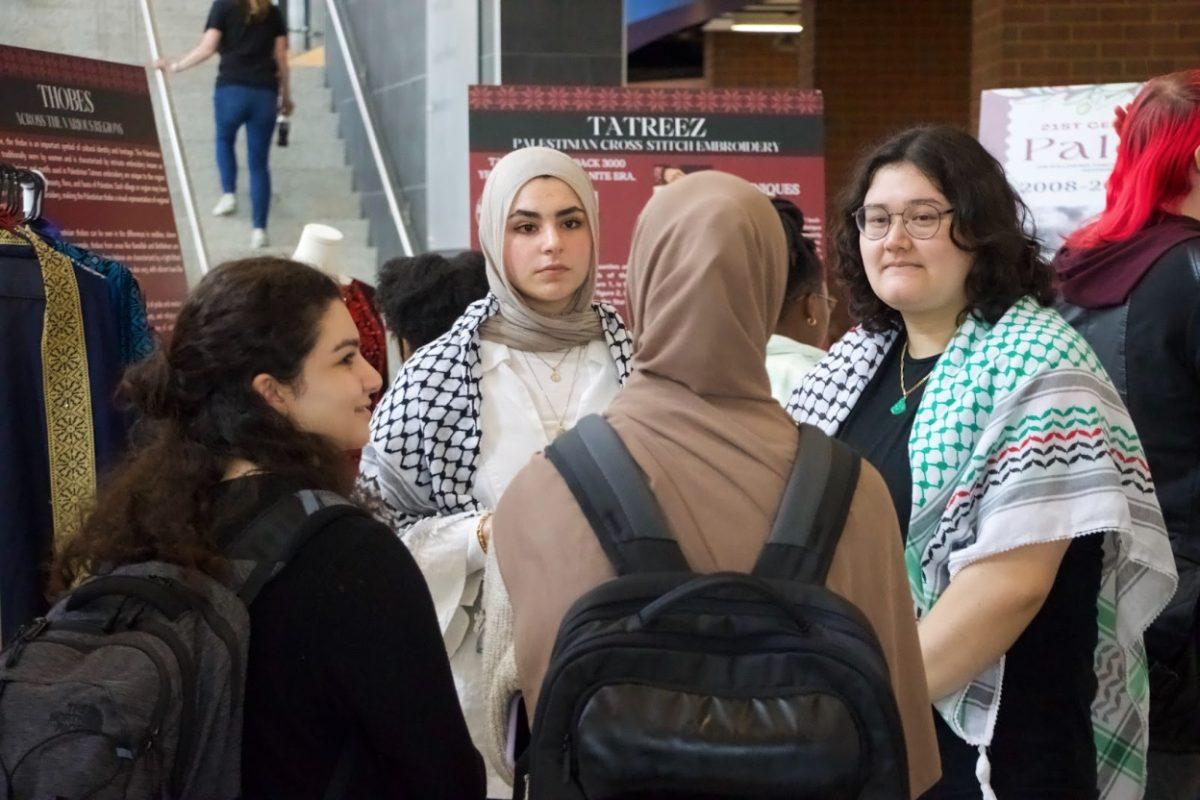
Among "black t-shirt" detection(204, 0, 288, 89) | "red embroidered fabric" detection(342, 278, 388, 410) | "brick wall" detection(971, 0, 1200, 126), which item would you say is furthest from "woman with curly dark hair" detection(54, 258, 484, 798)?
"brick wall" detection(971, 0, 1200, 126)

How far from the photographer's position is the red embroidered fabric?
5014 mm

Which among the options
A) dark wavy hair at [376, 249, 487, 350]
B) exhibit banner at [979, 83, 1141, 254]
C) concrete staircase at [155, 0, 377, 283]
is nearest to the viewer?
dark wavy hair at [376, 249, 487, 350]

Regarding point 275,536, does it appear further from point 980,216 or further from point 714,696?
point 980,216

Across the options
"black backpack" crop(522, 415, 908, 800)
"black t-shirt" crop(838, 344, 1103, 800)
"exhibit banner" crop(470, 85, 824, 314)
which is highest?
"exhibit banner" crop(470, 85, 824, 314)

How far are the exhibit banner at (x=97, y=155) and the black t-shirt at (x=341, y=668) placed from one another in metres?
2.75

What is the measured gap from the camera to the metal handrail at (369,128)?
29.1ft

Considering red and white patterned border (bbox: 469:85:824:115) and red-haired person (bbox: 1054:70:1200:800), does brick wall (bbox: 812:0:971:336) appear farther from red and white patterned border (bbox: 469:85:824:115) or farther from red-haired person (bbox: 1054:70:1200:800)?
red-haired person (bbox: 1054:70:1200:800)

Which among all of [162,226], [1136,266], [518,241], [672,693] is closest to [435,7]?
[162,226]

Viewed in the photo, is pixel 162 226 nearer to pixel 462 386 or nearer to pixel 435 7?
pixel 462 386

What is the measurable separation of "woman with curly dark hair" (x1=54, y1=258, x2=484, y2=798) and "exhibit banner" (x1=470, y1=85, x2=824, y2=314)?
4.04 meters

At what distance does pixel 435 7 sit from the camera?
8.50 m

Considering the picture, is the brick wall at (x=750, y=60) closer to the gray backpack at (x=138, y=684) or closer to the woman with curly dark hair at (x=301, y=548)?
the woman with curly dark hair at (x=301, y=548)

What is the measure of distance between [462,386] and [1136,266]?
1.20 m

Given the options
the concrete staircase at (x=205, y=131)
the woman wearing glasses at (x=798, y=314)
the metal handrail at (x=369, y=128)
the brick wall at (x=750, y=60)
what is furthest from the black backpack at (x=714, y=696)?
the brick wall at (x=750, y=60)
